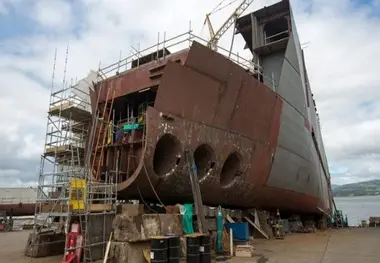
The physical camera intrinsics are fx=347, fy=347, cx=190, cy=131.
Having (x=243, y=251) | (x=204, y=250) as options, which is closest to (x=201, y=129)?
(x=243, y=251)

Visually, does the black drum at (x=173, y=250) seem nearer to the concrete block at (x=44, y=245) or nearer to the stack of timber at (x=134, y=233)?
the stack of timber at (x=134, y=233)

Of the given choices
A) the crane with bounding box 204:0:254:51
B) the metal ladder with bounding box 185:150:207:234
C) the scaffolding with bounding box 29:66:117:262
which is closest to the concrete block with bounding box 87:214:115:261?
the scaffolding with bounding box 29:66:117:262

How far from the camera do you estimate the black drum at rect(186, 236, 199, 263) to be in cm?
943

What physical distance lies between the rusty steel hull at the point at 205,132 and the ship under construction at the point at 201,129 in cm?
4

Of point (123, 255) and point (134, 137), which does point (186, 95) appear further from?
point (123, 255)

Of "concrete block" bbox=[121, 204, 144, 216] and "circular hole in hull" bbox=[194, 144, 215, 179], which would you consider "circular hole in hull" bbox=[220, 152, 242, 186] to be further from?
"concrete block" bbox=[121, 204, 144, 216]

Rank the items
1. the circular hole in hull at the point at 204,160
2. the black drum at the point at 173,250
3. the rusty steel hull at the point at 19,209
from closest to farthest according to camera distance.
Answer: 1. the black drum at the point at 173,250
2. the circular hole in hull at the point at 204,160
3. the rusty steel hull at the point at 19,209

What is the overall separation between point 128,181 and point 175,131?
2372 millimetres

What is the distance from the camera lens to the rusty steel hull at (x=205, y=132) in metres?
12.0

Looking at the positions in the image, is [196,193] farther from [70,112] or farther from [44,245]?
[70,112]

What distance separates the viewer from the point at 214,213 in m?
13.8

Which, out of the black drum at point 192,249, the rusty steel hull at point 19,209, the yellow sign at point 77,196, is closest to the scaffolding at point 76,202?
the yellow sign at point 77,196

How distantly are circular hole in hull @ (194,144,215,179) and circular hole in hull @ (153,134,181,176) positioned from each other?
3.99 feet

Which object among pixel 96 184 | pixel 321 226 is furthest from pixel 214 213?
pixel 321 226
